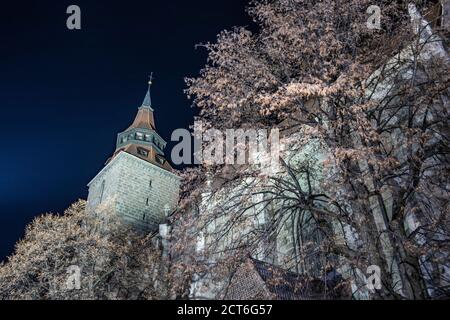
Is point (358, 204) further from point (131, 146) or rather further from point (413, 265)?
point (131, 146)

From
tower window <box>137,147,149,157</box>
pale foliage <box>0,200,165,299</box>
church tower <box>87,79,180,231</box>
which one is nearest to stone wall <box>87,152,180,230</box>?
church tower <box>87,79,180,231</box>

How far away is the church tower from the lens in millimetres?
29000

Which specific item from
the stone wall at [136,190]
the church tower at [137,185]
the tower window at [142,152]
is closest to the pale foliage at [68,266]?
the church tower at [137,185]

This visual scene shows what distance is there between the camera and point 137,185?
30453mm

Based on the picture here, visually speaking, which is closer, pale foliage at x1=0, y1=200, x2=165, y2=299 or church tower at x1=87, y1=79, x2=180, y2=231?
pale foliage at x1=0, y1=200, x2=165, y2=299

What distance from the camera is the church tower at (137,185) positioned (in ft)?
95.1

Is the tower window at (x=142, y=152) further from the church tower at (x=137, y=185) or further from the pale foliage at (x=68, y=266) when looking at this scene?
the pale foliage at (x=68, y=266)

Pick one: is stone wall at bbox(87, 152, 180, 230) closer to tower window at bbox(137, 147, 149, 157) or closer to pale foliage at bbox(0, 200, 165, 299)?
tower window at bbox(137, 147, 149, 157)

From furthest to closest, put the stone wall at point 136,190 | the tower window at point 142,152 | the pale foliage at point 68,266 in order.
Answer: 1. the tower window at point 142,152
2. the stone wall at point 136,190
3. the pale foliage at point 68,266

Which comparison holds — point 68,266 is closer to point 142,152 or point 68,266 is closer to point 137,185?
point 137,185

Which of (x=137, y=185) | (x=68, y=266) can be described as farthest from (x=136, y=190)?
(x=68, y=266)

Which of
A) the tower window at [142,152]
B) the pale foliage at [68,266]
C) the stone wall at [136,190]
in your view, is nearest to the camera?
the pale foliage at [68,266]

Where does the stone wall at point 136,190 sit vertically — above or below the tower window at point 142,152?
below

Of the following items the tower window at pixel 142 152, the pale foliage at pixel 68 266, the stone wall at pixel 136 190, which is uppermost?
the tower window at pixel 142 152
